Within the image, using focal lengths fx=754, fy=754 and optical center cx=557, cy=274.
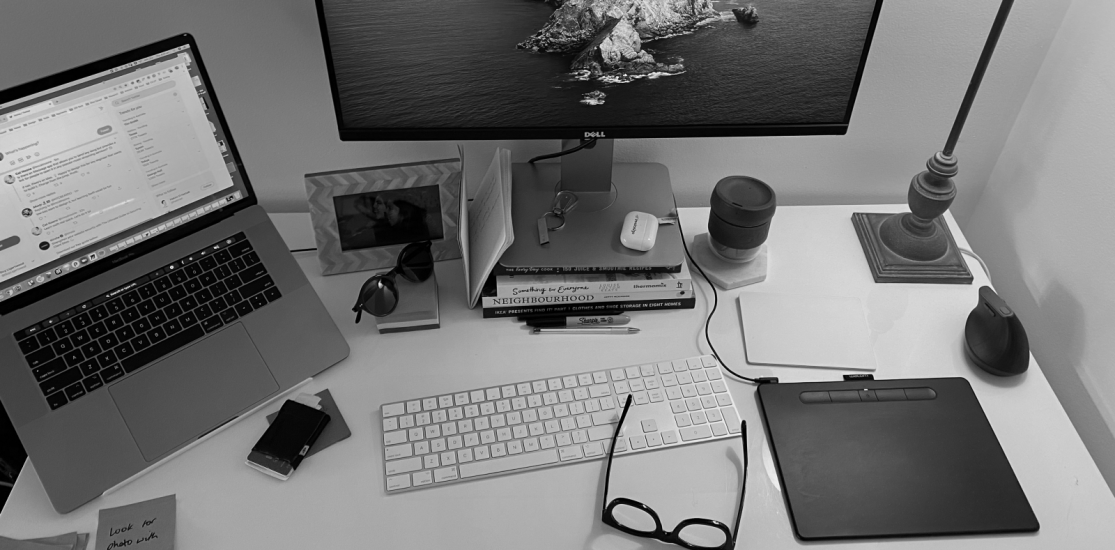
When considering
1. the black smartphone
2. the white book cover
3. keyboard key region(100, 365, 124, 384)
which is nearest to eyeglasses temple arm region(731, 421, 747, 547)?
the white book cover

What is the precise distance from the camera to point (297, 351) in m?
1.00

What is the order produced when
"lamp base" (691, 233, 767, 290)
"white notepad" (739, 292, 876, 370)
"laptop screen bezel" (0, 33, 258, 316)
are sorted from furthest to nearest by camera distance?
"lamp base" (691, 233, 767, 290)
"white notepad" (739, 292, 876, 370)
"laptop screen bezel" (0, 33, 258, 316)

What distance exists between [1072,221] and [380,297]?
1021 mm

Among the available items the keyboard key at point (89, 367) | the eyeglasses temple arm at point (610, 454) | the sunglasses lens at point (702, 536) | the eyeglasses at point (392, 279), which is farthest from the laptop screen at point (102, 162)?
the sunglasses lens at point (702, 536)

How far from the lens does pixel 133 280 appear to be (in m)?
0.95

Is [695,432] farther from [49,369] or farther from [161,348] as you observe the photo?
[49,369]

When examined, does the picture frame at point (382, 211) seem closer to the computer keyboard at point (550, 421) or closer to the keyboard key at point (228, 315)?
the keyboard key at point (228, 315)

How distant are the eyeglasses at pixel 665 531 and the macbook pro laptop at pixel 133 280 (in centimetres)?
43

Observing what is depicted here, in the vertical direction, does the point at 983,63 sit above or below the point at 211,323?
above

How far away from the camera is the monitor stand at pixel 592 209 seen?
1.06 m

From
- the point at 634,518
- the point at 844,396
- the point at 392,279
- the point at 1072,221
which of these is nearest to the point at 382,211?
the point at 392,279

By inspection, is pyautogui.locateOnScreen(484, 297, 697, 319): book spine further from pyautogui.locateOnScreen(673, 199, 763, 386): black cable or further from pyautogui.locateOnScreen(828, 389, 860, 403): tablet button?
pyautogui.locateOnScreen(828, 389, 860, 403): tablet button

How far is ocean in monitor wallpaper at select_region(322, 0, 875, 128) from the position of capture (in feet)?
3.03

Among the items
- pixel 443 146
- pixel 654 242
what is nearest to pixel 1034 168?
pixel 654 242
